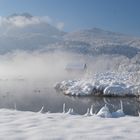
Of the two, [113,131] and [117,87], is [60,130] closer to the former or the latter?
[113,131]

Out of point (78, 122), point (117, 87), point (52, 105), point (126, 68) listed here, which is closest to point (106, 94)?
point (117, 87)

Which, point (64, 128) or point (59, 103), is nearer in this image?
point (64, 128)

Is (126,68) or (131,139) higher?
(126,68)

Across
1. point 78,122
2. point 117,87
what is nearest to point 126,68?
point 117,87

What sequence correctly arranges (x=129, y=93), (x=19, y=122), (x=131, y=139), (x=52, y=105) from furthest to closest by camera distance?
(x=129, y=93) → (x=52, y=105) → (x=19, y=122) → (x=131, y=139)

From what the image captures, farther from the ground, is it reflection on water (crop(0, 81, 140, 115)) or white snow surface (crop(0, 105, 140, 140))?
white snow surface (crop(0, 105, 140, 140))

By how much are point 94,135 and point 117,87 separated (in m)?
66.2

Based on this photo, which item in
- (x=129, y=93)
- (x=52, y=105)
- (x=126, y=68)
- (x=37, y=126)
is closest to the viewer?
(x=37, y=126)

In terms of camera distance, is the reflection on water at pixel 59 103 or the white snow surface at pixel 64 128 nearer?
the white snow surface at pixel 64 128

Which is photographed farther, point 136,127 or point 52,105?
point 52,105

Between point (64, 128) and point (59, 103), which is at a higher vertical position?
point (64, 128)

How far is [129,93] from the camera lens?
70.1 m

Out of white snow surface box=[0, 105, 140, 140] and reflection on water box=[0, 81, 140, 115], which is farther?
reflection on water box=[0, 81, 140, 115]

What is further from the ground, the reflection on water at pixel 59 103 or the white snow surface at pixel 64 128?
the white snow surface at pixel 64 128
